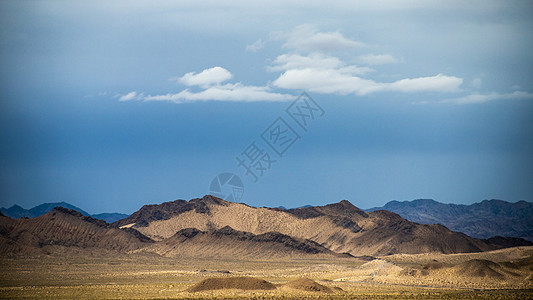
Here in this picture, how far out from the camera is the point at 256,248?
5531 inches

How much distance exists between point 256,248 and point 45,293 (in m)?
79.3

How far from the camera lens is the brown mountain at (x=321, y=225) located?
149125 mm

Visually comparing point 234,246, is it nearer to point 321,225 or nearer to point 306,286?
A: point 321,225

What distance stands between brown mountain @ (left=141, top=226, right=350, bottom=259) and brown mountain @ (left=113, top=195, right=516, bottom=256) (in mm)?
19030

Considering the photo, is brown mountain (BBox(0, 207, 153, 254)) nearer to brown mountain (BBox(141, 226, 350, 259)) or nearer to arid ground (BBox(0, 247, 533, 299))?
brown mountain (BBox(141, 226, 350, 259))

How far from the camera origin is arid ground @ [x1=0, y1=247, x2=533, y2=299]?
63.5 m

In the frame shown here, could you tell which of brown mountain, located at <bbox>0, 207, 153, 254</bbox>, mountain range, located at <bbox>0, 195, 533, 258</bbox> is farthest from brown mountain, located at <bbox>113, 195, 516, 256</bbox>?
brown mountain, located at <bbox>0, 207, 153, 254</bbox>

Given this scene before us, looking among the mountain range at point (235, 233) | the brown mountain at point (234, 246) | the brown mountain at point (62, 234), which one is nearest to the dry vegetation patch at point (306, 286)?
the brown mountain at point (234, 246)

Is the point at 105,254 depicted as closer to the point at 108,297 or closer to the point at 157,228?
the point at 157,228

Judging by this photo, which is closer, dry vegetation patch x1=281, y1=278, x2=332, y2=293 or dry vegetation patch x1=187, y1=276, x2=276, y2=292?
dry vegetation patch x1=281, y1=278, x2=332, y2=293

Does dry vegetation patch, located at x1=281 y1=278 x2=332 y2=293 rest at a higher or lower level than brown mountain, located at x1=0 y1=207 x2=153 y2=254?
lower

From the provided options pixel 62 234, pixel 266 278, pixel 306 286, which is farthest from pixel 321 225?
pixel 306 286

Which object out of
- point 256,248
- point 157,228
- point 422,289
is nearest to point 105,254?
point 256,248

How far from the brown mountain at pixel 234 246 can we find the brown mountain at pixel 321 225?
749 inches
